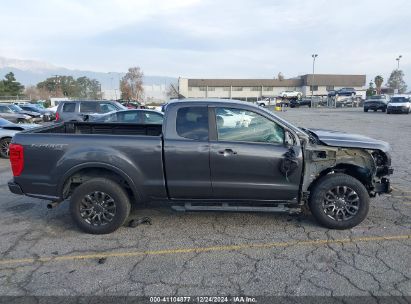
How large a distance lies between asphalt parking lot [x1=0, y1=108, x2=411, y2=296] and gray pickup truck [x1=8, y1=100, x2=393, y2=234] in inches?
13.6

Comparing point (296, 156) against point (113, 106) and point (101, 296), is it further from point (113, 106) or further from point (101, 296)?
point (113, 106)

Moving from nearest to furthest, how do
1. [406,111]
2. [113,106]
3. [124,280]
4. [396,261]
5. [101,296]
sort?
[101,296], [124,280], [396,261], [113,106], [406,111]

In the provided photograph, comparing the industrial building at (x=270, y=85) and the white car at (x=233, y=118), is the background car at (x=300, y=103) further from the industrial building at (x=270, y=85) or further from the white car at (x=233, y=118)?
the white car at (x=233, y=118)

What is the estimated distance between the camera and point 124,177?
412 cm

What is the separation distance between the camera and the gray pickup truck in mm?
4082

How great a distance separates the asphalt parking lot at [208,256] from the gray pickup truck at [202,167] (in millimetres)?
346

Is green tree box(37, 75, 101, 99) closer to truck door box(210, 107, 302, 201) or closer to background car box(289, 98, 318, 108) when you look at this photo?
background car box(289, 98, 318, 108)

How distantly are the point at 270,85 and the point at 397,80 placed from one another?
143ft

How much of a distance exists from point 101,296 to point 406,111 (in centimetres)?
3261

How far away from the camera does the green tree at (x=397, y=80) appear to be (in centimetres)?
9526

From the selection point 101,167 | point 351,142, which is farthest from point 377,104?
point 101,167

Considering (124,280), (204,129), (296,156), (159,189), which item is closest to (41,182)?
(159,189)

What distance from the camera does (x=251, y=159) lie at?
160 inches

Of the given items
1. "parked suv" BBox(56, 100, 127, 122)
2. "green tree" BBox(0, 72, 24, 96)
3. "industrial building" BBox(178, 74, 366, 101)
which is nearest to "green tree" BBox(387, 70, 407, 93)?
"industrial building" BBox(178, 74, 366, 101)
